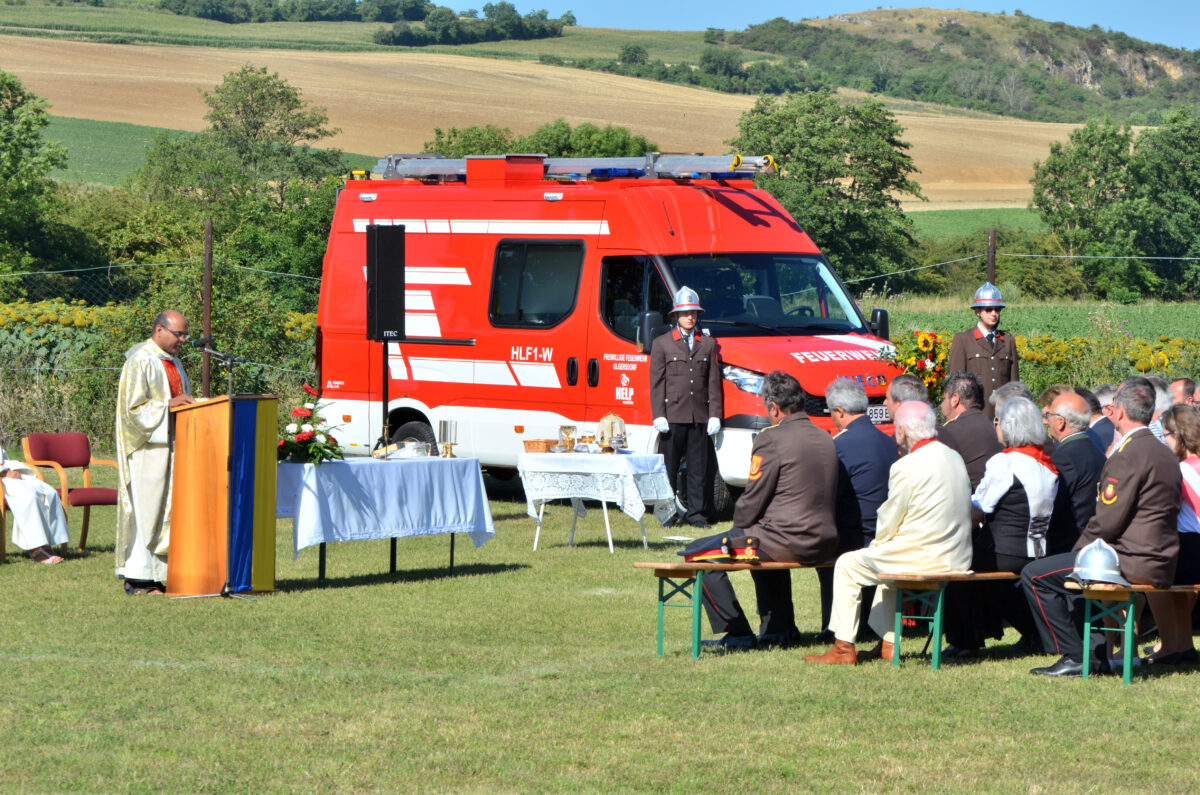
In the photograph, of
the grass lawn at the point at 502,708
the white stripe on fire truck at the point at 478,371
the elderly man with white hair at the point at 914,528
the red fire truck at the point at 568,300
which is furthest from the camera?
the white stripe on fire truck at the point at 478,371

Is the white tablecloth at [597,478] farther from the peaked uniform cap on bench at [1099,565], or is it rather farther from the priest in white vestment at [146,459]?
the peaked uniform cap on bench at [1099,565]

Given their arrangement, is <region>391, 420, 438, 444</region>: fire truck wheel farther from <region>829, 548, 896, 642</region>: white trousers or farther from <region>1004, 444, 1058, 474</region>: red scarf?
<region>1004, 444, 1058, 474</region>: red scarf

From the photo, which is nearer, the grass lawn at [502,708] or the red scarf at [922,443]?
the grass lawn at [502,708]

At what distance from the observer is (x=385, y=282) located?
12.3 metres

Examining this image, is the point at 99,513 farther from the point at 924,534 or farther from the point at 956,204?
the point at 956,204

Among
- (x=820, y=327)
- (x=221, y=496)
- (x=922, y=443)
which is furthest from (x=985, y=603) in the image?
(x=820, y=327)

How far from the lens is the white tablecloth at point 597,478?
11.3 m

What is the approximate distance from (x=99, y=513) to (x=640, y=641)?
725cm

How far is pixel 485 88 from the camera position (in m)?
78.2

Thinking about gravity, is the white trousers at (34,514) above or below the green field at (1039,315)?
above

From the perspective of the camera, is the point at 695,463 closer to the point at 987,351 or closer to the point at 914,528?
the point at 987,351

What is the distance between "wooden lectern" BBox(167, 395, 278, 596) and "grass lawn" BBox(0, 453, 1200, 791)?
25 cm

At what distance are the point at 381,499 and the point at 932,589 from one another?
4.05m

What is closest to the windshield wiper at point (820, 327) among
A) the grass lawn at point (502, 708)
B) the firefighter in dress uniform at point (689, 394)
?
the firefighter in dress uniform at point (689, 394)
